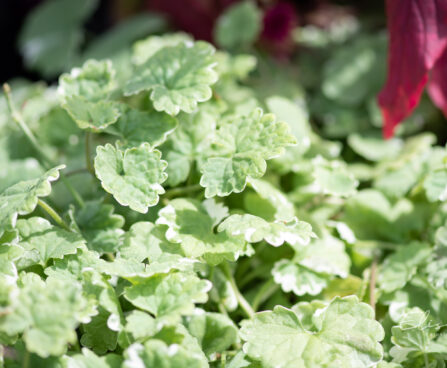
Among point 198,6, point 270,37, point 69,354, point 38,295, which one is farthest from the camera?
point 198,6

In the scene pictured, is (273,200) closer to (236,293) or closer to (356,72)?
(236,293)

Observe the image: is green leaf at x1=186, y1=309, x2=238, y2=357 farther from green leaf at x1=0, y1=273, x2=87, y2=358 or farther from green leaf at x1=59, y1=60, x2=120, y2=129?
green leaf at x1=59, y1=60, x2=120, y2=129

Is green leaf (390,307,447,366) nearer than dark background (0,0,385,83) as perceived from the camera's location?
Yes

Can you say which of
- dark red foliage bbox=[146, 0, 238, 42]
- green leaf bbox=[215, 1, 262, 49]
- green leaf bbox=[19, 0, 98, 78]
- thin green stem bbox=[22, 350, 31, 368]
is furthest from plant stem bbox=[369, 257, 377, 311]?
green leaf bbox=[19, 0, 98, 78]

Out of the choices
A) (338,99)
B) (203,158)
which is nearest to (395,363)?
(203,158)

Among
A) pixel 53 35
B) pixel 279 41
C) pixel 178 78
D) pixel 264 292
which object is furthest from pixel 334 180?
pixel 53 35

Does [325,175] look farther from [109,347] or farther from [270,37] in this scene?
[270,37]
